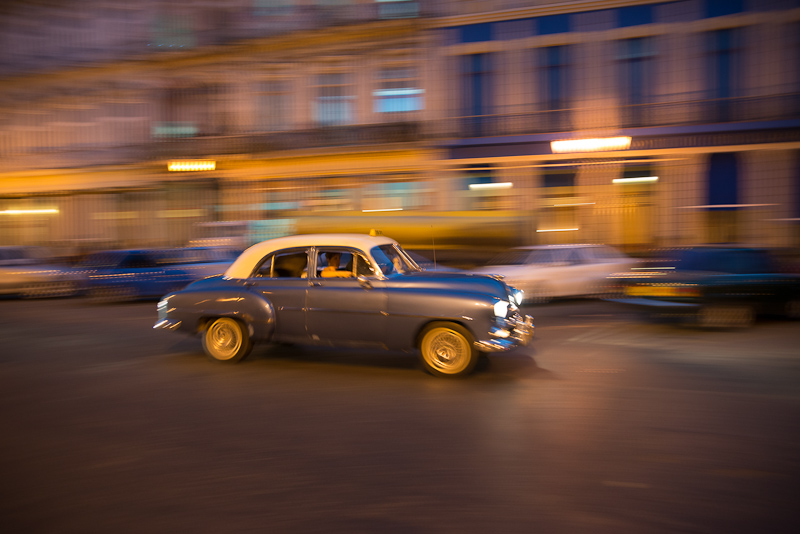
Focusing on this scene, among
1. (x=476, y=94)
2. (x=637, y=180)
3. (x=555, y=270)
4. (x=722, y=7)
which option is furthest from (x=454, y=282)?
(x=722, y=7)

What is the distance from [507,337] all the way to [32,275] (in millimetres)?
14506

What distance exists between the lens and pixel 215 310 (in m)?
7.79

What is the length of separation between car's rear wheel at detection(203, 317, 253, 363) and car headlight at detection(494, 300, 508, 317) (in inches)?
122

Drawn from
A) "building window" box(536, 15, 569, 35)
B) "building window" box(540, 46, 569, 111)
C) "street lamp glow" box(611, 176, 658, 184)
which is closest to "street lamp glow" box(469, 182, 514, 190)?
"building window" box(540, 46, 569, 111)

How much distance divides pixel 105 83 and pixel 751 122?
1068 inches

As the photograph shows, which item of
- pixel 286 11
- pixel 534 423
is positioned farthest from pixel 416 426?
pixel 286 11

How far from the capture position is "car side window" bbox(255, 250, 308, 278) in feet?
25.5

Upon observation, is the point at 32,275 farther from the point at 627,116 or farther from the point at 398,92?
the point at 627,116

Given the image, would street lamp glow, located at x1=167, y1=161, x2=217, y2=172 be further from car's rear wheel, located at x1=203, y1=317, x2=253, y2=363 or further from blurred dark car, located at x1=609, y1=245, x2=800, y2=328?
blurred dark car, located at x1=609, y1=245, x2=800, y2=328

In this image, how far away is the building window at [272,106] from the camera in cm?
2659

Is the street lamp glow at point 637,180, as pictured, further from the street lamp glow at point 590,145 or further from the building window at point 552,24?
the building window at point 552,24

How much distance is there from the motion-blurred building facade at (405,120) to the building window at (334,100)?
0.07 metres

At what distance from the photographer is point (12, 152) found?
32219mm

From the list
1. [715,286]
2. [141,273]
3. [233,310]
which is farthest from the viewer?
[141,273]
